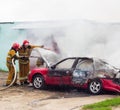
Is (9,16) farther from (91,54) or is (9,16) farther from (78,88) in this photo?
(78,88)

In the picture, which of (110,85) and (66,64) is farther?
(66,64)

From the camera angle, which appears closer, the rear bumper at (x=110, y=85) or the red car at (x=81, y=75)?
the rear bumper at (x=110, y=85)

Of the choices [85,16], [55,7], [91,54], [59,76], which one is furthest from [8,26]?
[59,76]

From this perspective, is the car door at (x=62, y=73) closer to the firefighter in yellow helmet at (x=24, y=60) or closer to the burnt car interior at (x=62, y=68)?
the burnt car interior at (x=62, y=68)

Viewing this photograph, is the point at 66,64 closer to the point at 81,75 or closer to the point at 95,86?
the point at 81,75

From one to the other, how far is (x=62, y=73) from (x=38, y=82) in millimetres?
1225

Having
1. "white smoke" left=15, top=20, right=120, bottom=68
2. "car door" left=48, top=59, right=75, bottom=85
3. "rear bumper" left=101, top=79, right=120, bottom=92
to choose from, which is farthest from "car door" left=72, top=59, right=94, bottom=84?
"white smoke" left=15, top=20, right=120, bottom=68

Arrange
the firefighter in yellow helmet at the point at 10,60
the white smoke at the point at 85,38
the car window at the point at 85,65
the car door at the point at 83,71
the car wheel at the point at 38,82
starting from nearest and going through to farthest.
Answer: the car door at the point at 83,71 < the car window at the point at 85,65 < the car wheel at the point at 38,82 < the firefighter in yellow helmet at the point at 10,60 < the white smoke at the point at 85,38

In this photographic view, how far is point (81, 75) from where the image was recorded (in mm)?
15375

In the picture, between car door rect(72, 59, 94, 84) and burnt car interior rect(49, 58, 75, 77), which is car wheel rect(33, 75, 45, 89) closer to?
burnt car interior rect(49, 58, 75, 77)

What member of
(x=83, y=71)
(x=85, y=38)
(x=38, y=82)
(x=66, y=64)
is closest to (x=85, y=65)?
(x=83, y=71)

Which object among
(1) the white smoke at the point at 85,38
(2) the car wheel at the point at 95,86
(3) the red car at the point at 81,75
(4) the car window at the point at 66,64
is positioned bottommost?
(2) the car wheel at the point at 95,86

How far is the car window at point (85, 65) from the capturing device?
609 inches

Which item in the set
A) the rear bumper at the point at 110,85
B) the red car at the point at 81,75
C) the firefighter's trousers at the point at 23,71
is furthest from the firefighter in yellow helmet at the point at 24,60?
the rear bumper at the point at 110,85
